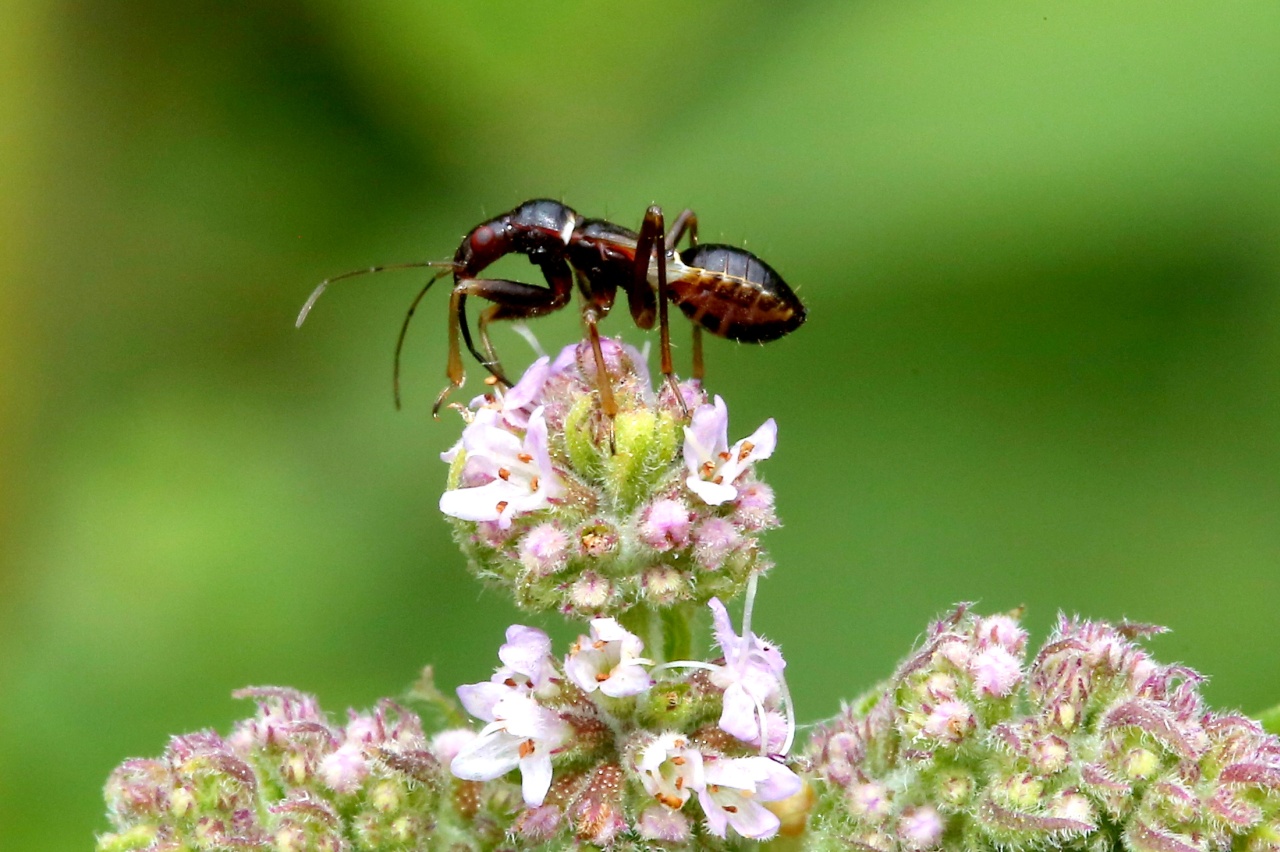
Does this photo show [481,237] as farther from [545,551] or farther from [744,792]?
[744,792]

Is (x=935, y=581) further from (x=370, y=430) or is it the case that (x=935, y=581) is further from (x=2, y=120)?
(x=2, y=120)

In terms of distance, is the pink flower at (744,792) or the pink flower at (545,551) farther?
the pink flower at (545,551)

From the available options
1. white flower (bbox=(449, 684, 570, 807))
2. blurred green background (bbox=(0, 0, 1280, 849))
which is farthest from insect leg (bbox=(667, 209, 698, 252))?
white flower (bbox=(449, 684, 570, 807))

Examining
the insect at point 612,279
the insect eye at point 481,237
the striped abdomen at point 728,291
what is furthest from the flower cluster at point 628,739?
the insect eye at point 481,237

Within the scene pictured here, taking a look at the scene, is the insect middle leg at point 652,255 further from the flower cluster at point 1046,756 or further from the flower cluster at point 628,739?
the flower cluster at point 1046,756

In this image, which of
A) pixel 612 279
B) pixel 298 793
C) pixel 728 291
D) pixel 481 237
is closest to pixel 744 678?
pixel 298 793

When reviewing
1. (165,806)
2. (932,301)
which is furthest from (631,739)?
(932,301)
